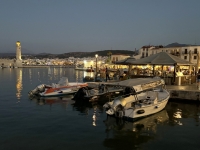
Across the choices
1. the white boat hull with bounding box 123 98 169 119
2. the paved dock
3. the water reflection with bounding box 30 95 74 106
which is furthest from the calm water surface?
the water reflection with bounding box 30 95 74 106

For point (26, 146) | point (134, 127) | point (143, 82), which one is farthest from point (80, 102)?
point (26, 146)

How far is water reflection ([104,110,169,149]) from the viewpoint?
1065 cm

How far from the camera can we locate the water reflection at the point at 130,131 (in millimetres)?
10652

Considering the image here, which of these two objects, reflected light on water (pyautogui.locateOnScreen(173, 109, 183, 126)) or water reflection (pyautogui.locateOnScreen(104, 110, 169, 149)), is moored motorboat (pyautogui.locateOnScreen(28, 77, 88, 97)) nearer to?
water reflection (pyautogui.locateOnScreen(104, 110, 169, 149))

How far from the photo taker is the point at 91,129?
505 inches

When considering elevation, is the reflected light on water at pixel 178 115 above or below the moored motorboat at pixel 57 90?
below

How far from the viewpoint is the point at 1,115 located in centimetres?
1612

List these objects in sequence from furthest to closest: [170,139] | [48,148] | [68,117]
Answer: [68,117]
[170,139]
[48,148]

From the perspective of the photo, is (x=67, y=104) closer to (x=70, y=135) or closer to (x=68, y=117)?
(x=68, y=117)

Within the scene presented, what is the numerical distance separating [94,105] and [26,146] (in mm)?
10482

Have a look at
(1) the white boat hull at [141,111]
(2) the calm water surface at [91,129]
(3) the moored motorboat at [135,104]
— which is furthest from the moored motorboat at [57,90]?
(1) the white boat hull at [141,111]

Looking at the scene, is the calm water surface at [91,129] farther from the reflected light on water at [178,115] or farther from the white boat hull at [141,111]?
the white boat hull at [141,111]

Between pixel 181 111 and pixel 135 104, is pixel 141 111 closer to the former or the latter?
pixel 135 104

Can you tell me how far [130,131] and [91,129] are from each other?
2.46m
